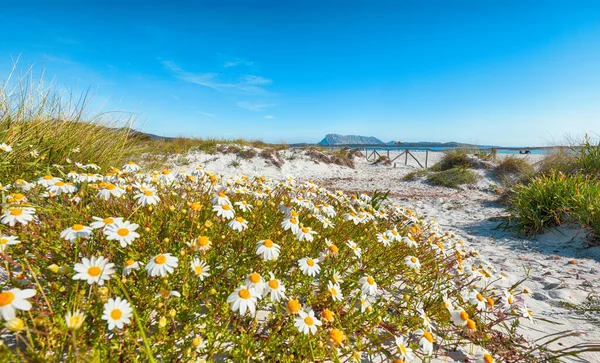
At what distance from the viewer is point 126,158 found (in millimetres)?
6109

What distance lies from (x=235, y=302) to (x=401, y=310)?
1390mm

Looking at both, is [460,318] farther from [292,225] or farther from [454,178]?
[454,178]

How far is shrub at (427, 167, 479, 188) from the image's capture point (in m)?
11.0

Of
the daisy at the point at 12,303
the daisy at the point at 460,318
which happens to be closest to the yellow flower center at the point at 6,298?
the daisy at the point at 12,303

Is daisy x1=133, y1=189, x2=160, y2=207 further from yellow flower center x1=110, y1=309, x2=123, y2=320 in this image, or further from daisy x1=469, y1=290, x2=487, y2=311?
daisy x1=469, y1=290, x2=487, y2=311

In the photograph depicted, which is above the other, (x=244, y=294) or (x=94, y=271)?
(x=94, y=271)

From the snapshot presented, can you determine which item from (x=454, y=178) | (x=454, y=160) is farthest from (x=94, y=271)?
(x=454, y=160)

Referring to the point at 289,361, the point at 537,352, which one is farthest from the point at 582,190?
the point at 289,361

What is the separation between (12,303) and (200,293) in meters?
0.86

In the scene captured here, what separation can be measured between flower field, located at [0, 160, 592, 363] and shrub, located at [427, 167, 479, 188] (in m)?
9.37

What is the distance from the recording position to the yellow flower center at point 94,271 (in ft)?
4.00

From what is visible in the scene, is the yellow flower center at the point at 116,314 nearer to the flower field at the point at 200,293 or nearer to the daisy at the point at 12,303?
the flower field at the point at 200,293

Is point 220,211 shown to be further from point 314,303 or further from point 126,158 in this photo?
point 126,158

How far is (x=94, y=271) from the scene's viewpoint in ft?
4.02
